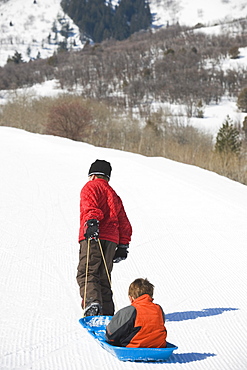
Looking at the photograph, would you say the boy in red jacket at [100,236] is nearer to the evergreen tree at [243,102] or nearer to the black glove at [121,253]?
the black glove at [121,253]

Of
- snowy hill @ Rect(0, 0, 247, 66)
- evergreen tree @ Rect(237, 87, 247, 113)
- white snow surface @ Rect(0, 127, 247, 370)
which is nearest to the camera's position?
white snow surface @ Rect(0, 127, 247, 370)

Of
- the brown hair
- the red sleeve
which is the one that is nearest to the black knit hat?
the red sleeve

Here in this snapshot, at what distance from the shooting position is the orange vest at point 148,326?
327 cm

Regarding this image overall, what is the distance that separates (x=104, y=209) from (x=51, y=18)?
7244 inches

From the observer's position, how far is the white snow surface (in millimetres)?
3682

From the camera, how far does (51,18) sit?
17188 centimetres

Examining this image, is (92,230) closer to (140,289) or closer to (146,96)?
(140,289)

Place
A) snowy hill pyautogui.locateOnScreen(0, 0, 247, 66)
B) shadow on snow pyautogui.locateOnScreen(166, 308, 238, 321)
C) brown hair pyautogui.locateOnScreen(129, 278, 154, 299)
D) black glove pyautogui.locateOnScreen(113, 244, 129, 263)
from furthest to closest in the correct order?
snowy hill pyautogui.locateOnScreen(0, 0, 247, 66) < shadow on snow pyautogui.locateOnScreen(166, 308, 238, 321) < black glove pyautogui.locateOnScreen(113, 244, 129, 263) < brown hair pyautogui.locateOnScreen(129, 278, 154, 299)

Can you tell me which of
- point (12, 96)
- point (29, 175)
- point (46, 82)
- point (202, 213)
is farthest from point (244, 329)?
point (46, 82)

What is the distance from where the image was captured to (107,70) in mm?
85812

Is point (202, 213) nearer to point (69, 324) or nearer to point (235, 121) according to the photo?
point (69, 324)

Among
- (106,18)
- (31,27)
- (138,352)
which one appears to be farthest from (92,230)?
(106,18)

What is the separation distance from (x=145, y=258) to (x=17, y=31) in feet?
564

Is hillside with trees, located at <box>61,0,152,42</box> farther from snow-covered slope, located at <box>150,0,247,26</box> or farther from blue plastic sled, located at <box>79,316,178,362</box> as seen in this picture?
blue plastic sled, located at <box>79,316,178,362</box>
